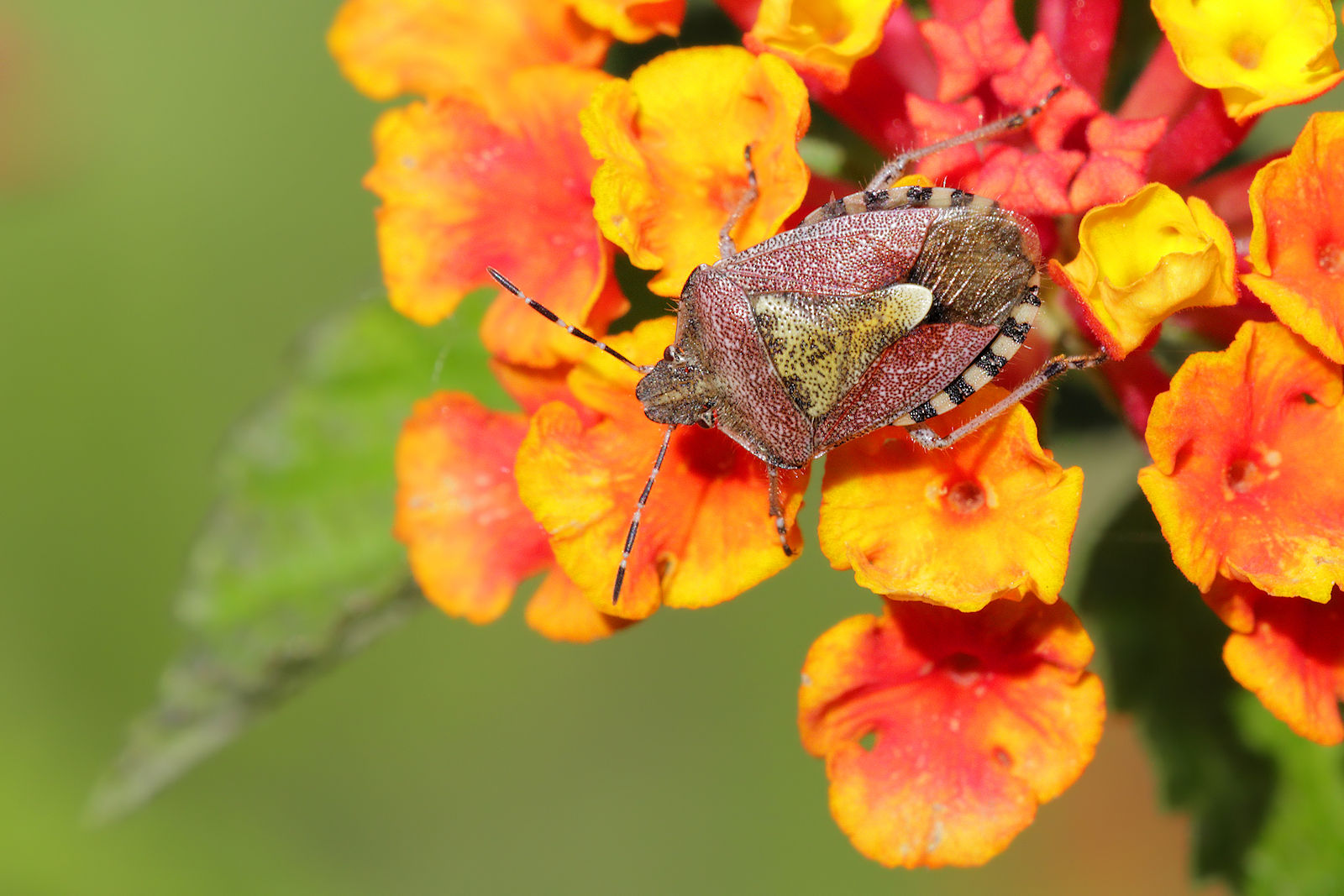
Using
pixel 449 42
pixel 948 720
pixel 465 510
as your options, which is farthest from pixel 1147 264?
pixel 449 42

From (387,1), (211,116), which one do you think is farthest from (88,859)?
(387,1)

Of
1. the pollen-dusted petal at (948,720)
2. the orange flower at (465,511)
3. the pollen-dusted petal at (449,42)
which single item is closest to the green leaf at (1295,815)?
the pollen-dusted petal at (948,720)

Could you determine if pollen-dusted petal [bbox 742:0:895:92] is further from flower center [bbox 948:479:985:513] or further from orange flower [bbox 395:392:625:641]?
orange flower [bbox 395:392:625:641]

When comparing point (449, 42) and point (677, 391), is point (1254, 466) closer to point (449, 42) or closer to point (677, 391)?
point (677, 391)

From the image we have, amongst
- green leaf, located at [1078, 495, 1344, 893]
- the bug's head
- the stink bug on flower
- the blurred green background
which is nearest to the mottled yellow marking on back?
the stink bug on flower

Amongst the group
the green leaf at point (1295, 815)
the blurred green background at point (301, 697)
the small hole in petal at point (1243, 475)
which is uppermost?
the small hole in petal at point (1243, 475)

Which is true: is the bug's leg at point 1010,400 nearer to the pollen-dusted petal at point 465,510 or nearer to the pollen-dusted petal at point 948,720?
the pollen-dusted petal at point 948,720
